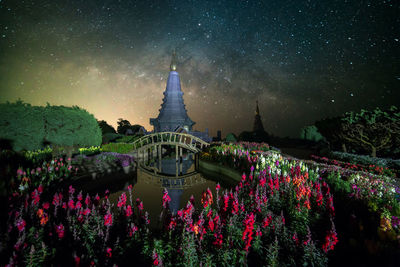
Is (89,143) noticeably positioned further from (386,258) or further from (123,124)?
(123,124)

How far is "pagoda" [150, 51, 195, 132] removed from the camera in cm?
4238

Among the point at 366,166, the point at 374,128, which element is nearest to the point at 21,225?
the point at 366,166

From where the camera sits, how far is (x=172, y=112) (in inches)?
1692

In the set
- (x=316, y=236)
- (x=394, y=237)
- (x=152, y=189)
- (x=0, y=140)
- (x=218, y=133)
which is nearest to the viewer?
(x=394, y=237)

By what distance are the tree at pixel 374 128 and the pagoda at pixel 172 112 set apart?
2914cm

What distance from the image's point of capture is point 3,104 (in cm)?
1264

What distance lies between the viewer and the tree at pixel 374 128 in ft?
47.6

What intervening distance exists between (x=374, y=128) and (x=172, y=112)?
34414 mm

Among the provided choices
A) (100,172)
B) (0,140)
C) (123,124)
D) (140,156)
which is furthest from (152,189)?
(123,124)

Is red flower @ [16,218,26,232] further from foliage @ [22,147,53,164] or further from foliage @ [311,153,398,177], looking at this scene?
foliage @ [311,153,398,177]

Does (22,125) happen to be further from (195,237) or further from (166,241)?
(195,237)

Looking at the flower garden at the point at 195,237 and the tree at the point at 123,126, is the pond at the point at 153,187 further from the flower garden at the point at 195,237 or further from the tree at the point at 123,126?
the tree at the point at 123,126

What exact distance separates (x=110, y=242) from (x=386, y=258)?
191 inches

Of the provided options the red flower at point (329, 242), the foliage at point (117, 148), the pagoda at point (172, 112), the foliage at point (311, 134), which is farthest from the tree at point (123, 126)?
the red flower at point (329, 242)
